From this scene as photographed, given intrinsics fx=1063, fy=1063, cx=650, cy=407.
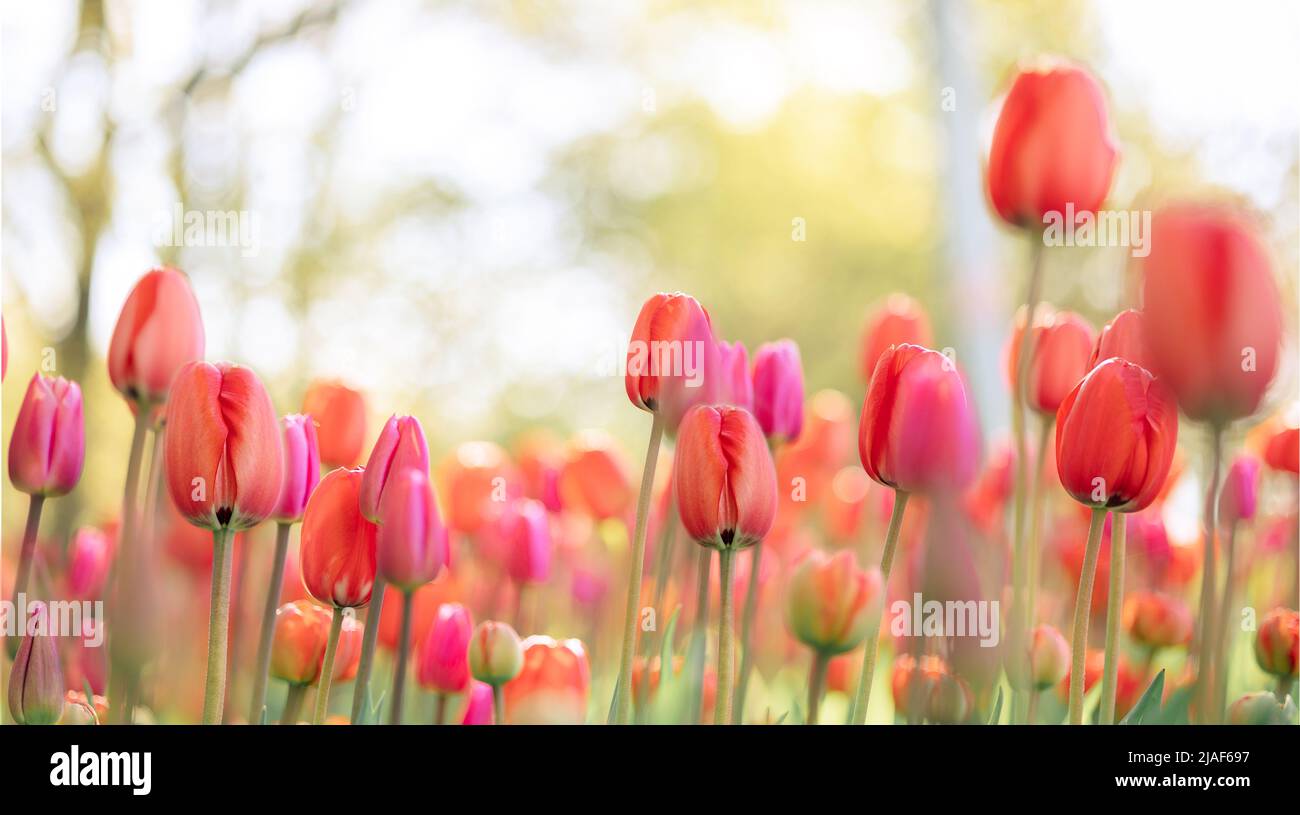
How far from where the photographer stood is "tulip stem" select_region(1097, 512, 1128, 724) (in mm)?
806

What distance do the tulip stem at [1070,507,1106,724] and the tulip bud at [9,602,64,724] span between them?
31.2 inches

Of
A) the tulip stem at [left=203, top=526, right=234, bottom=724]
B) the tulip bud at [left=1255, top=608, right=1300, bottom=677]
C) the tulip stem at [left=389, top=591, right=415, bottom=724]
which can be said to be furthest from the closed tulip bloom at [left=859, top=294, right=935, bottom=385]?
the tulip stem at [left=203, top=526, right=234, bottom=724]

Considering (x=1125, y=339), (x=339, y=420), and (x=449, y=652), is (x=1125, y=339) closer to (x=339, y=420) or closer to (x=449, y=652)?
(x=449, y=652)

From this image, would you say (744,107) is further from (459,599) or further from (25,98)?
(459,599)

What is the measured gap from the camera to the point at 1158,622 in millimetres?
1198

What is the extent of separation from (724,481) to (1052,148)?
48 centimetres

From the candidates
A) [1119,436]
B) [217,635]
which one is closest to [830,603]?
[1119,436]

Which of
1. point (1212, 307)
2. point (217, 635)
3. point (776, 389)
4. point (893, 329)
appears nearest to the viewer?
point (1212, 307)

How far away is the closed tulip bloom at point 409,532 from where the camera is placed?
792mm

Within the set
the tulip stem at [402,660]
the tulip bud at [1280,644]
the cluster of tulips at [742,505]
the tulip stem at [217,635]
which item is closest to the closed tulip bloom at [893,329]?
the cluster of tulips at [742,505]

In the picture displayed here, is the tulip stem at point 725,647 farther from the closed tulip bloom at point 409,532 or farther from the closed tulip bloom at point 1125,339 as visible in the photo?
the closed tulip bloom at point 1125,339

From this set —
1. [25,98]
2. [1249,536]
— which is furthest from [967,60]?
[1249,536]

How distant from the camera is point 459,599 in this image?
1404mm

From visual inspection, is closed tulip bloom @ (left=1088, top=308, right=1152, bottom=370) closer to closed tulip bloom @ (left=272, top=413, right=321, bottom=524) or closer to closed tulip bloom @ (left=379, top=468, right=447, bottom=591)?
closed tulip bloom @ (left=379, top=468, right=447, bottom=591)
